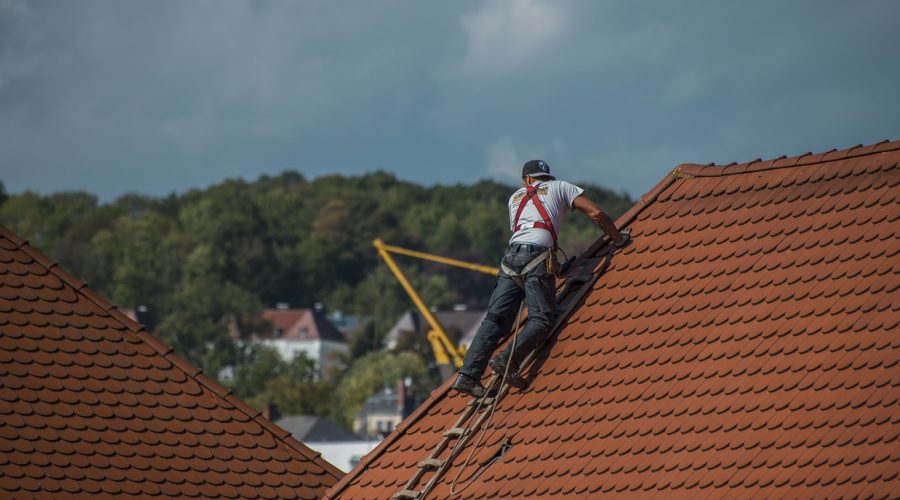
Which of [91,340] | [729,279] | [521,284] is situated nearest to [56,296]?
[91,340]

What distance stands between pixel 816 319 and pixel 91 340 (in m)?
6.73

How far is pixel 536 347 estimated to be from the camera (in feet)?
44.9

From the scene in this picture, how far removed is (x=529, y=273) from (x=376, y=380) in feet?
369

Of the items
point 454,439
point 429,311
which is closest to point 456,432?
point 454,439

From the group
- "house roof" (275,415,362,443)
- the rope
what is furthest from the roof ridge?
"house roof" (275,415,362,443)

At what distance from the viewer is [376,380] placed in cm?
12562

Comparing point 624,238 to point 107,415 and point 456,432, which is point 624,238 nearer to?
point 456,432

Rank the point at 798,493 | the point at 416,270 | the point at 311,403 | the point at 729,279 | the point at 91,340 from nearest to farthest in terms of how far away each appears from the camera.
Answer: the point at 798,493 → the point at 729,279 → the point at 91,340 → the point at 311,403 → the point at 416,270

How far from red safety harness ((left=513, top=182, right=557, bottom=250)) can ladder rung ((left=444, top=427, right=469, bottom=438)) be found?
1838 millimetres

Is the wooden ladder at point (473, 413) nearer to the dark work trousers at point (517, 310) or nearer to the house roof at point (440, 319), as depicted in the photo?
the dark work trousers at point (517, 310)

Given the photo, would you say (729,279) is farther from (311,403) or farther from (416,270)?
(416,270)

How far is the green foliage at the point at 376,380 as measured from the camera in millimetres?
120812

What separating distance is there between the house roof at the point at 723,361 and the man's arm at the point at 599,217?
197 millimetres

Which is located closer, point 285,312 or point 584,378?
point 584,378
